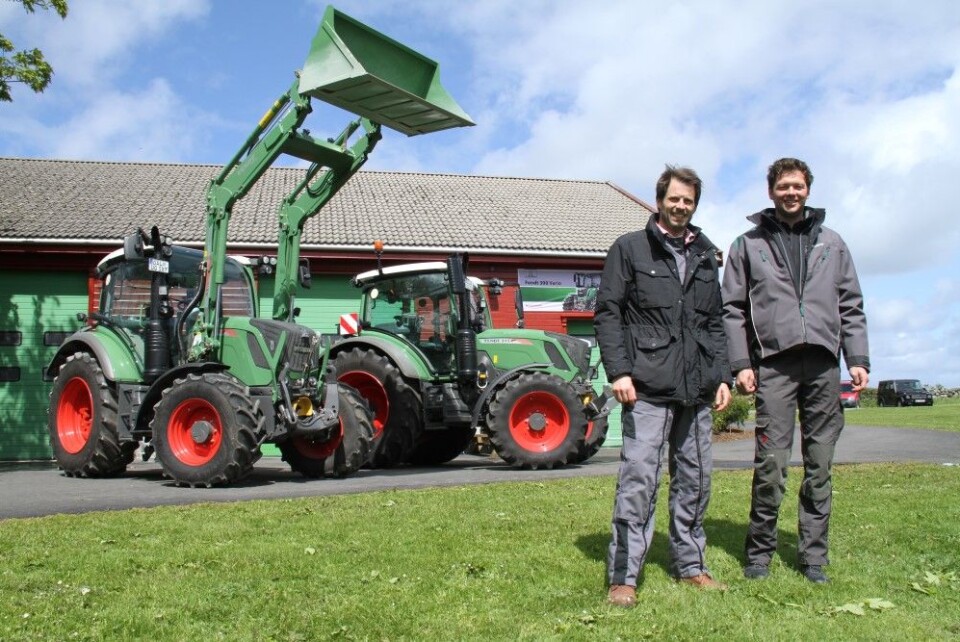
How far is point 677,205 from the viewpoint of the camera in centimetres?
475

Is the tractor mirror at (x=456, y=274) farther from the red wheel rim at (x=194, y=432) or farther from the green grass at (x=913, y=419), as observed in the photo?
the green grass at (x=913, y=419)

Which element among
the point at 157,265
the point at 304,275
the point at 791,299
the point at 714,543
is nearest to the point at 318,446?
the point at 304,275

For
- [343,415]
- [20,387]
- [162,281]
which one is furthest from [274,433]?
[20,387]

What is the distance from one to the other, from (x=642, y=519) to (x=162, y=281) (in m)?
7.88

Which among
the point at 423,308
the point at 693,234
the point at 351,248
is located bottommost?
the point at 693,234

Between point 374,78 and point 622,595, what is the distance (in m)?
6.29

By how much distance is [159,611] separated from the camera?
426 cm

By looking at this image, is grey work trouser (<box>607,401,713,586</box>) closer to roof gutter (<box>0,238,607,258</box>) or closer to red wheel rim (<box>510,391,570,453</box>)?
red wheel rim (<box>510,391,570,453</box>)

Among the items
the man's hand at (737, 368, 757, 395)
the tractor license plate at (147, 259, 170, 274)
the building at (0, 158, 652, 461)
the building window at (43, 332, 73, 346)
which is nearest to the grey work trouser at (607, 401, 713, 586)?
the man's hand at (737, 368, 757, 395)

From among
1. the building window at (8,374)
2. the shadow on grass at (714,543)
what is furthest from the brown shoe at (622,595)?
the building window at (8,374)

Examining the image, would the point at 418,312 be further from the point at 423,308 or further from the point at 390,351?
the point at 390,351

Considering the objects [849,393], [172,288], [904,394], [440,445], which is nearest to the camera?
[172,288]

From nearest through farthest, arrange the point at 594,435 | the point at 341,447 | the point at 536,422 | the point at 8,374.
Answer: the point at 341,447 < the point at 536,422 < the point at 594,435 < the point at 8,374

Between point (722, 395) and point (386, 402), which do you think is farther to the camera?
point (386, 402)
